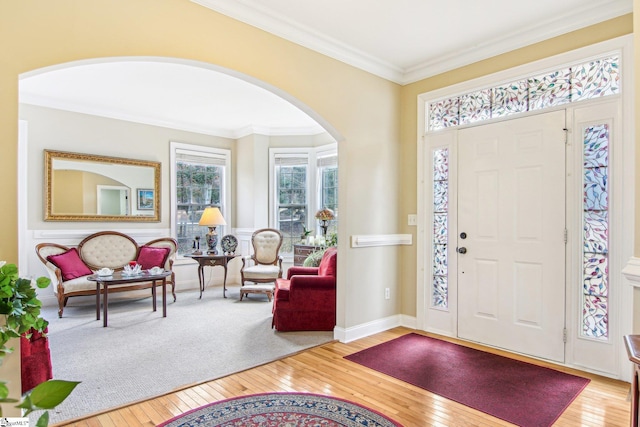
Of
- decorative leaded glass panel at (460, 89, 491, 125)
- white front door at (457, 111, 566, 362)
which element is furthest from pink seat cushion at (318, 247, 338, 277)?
decorative leaded glass panel at (460, 89, 491, 125)

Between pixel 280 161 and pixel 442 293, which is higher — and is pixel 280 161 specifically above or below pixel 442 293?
above

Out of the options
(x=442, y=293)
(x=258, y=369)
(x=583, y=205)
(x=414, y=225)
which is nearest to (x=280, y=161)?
(x=414, y=225)

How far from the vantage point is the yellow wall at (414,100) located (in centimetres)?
320

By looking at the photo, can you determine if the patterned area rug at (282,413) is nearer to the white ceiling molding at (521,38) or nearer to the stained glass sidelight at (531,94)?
the stained glass sidelight at (531,94)

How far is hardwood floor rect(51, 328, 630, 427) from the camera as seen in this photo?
7.40 ft

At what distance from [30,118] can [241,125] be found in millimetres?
2951

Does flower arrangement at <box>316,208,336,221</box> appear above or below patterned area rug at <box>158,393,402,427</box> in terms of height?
above

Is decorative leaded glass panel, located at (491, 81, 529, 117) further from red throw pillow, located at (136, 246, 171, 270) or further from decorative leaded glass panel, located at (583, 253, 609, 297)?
red throw pillow, located at (136, 246, 171, 270)

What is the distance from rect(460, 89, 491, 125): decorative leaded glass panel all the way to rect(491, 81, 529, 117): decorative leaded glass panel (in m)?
0.06

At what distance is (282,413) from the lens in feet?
7.62

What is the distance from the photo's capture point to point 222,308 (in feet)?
16.6

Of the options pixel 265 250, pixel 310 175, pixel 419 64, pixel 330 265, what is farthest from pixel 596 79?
pixel 265 250

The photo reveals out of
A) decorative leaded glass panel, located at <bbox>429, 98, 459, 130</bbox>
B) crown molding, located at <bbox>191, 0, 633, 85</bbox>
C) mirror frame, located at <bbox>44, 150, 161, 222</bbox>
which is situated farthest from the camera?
mirror frame, located at <bbox>44, 150, 161, 222</bbox>

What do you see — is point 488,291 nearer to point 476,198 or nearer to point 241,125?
point 476,198
